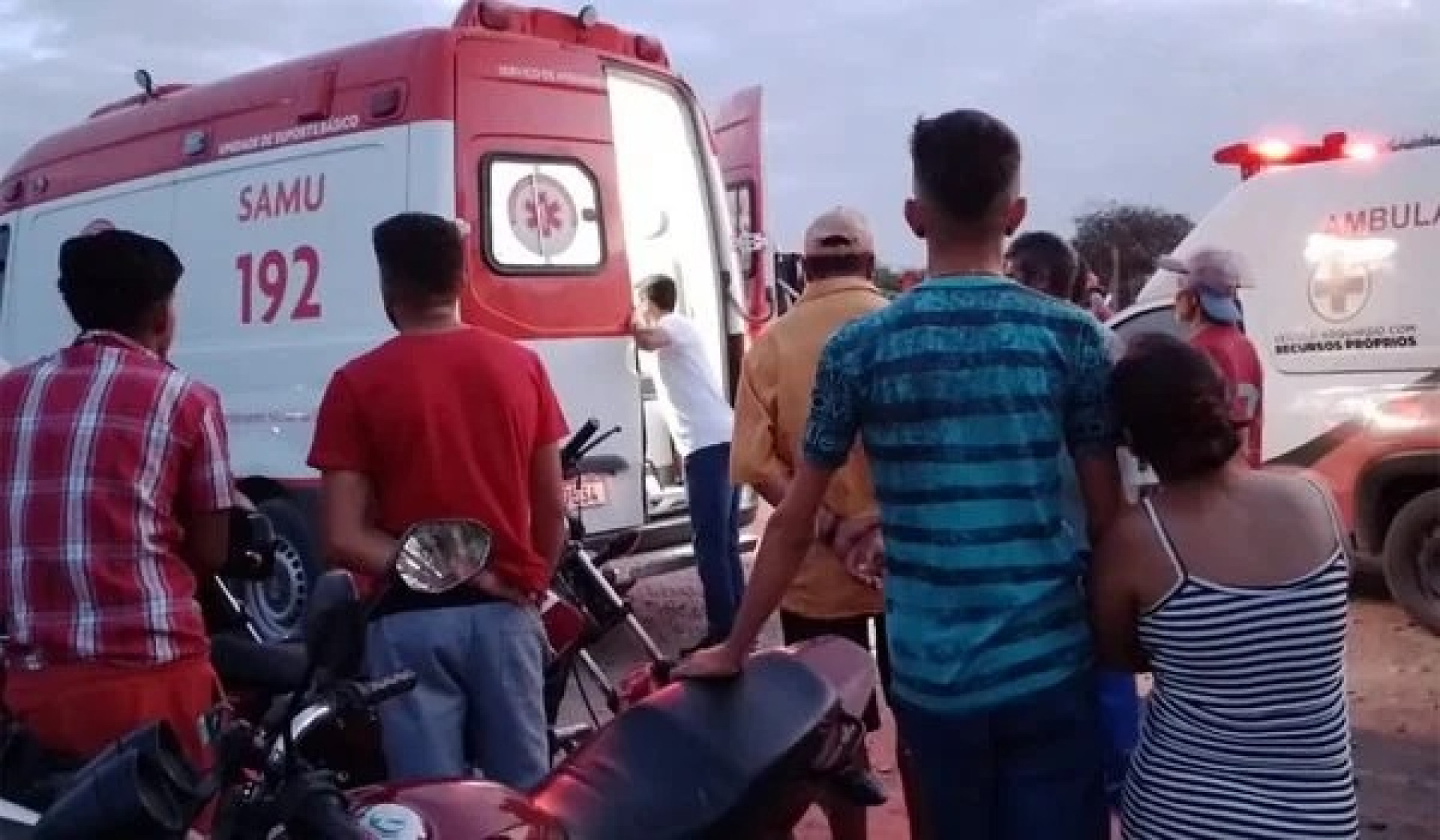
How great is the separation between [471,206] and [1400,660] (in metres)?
4.34

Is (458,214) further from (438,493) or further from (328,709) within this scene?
(328,709)

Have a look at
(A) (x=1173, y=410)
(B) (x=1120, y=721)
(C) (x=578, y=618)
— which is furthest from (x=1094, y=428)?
(B) (x=1120, y=721)

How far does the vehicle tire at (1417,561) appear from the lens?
7.09 metres

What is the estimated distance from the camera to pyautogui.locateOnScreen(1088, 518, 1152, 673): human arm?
247cm

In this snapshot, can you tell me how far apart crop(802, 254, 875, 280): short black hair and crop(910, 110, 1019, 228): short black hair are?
4.92ft

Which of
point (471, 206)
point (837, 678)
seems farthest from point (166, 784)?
point (471, 206)

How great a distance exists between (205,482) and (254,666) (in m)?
0.66

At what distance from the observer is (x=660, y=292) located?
7.08 meters

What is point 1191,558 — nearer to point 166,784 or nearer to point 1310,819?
point 1310,819

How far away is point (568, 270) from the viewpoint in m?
6.91

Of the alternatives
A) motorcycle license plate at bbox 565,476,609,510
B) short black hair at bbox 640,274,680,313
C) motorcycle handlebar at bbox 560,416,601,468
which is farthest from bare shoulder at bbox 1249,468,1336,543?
short black hair at bbox 640,274,680,313

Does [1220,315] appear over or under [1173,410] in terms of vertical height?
over

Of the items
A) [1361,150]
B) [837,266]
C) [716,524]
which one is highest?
[1361,150]

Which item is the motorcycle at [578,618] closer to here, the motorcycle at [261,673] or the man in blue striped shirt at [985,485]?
the motorcycle at [261,673]
